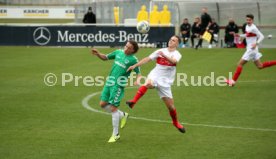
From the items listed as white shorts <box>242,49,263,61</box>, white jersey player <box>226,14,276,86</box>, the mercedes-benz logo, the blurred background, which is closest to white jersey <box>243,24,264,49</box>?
white jersey player <box>226,14,276,86</box>

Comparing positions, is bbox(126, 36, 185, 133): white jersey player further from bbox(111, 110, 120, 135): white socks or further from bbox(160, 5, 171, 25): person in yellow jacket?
bbox(160, 5, 171, 25): person in yellow jacket

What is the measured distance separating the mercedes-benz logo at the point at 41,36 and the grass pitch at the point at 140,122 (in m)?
10.8

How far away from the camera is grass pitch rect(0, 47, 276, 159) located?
426 inches

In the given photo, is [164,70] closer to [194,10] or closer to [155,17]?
[155,17]

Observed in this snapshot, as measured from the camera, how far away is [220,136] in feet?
39.9

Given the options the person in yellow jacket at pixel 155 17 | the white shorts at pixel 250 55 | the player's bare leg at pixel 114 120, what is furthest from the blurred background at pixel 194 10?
the player's bare leg at pixel 114 120

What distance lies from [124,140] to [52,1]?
46894mm

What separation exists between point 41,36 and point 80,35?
2.28 meters

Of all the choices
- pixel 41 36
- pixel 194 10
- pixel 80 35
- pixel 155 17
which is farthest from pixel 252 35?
pixel 194 10

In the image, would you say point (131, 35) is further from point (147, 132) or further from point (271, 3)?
point (147, 132)

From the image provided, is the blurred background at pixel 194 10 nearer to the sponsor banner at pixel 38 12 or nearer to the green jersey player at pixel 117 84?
the sponsor banner at pixel 38 12

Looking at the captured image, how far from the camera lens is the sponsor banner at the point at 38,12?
53406mm

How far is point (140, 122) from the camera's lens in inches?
539

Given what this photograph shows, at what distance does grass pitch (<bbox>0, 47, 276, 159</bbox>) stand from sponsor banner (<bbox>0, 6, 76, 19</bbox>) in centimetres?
3069
